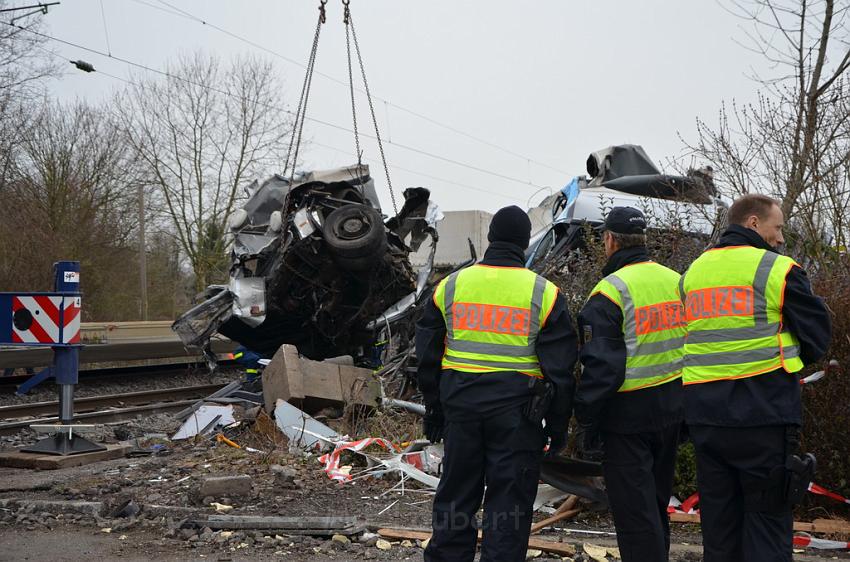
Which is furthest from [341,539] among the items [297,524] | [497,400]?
[497,400]

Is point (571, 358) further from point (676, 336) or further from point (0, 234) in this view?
point (0, 234)

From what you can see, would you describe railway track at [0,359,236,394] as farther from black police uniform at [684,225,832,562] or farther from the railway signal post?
black police uniform at [684,225,832,562]

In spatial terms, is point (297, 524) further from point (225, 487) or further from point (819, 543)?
point (819, 543)

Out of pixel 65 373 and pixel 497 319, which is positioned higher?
pixel 497 319

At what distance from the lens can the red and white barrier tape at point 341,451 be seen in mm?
6832

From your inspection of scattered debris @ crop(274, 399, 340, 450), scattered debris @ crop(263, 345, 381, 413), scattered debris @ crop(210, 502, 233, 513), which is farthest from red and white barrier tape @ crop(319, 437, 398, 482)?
scattered debris @ crop(263, 345, 381, 413)

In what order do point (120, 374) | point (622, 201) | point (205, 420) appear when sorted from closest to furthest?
point (205, 420) → point (622, 201) → point (120, 374)

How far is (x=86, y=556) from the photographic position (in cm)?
496

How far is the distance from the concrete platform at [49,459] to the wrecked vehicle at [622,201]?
448cm

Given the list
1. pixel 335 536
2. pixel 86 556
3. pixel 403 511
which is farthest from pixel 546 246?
pixel 86 556

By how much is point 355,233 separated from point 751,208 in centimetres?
672

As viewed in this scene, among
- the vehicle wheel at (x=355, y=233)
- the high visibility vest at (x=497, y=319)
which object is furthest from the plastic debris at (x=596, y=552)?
the vehicle wheel at (x=355, y=233)

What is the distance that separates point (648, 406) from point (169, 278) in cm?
3524

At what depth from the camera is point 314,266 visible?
10859mm
